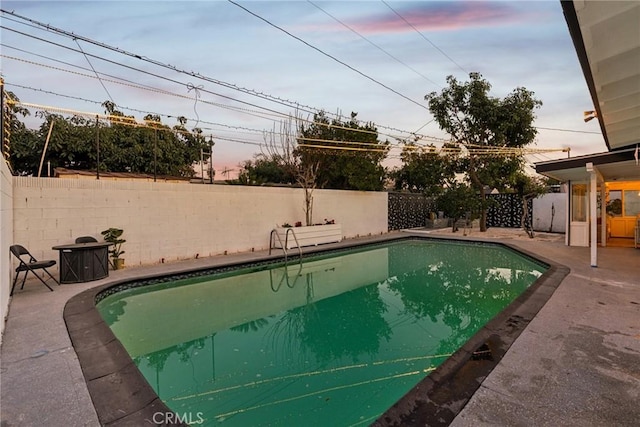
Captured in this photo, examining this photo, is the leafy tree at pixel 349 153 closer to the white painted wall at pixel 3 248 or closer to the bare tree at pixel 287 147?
the bare tree at pixel 287 147

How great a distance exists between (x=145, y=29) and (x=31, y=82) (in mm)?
2600

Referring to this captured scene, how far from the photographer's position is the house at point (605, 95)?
7.67ft

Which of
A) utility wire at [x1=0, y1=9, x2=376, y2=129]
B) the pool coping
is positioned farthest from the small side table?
utility wire at [x1=0, y1=9, x2=376, y2=129]

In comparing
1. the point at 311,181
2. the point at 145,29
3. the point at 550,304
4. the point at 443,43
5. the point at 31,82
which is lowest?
the point at 550,304

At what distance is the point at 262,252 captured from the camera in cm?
962

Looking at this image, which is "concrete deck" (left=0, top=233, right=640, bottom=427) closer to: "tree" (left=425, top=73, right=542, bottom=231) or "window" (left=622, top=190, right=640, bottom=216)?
"window" (left=622, top=190, right=640, bottom=216)

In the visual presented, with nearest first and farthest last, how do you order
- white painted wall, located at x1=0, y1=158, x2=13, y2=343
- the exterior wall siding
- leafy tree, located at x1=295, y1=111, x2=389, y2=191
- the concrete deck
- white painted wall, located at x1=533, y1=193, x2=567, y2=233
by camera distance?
the concrete deck
white painted wall, located at x1=0, y1=158, x2=13, y2=343
leafy tree, located at x1=295, y1=111, x2=389, y2=191
white painted wall, located at x1=533, y1=193, x2=567, y2=233
the exterior wall siding

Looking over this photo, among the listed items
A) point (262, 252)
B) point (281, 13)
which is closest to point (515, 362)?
point (281, 13)

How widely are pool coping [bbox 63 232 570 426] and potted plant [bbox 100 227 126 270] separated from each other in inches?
101

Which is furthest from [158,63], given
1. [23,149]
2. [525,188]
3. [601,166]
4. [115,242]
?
[525,188]

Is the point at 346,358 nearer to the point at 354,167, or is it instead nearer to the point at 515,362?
the point at 515,362

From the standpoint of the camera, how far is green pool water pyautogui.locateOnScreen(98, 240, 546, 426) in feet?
9.04

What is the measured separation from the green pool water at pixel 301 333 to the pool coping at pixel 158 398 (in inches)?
13.2

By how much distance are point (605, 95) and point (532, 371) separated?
3304 mm
